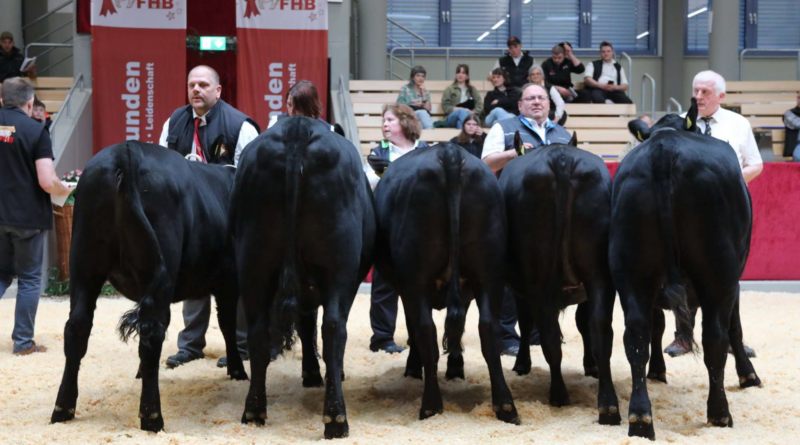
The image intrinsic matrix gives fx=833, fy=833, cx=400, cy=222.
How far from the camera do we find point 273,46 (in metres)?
12.9

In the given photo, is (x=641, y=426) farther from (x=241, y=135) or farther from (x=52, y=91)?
(x=52, y=91)

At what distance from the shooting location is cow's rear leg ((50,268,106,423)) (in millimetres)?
3955

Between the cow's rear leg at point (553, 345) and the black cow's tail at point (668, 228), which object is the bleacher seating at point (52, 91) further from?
the black cow's tail at point (668, 228)

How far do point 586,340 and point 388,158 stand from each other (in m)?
1.78

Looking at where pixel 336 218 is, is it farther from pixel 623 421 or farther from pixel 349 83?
pixel 349 83

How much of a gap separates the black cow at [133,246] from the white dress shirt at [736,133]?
11.9 ft

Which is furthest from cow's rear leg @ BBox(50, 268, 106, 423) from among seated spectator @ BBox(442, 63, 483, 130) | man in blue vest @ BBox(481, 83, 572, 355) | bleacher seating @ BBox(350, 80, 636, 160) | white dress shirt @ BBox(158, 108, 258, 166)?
seated spectator @ BBox(442, 63, 483, 130)

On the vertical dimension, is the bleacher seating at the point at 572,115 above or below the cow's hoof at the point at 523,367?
above

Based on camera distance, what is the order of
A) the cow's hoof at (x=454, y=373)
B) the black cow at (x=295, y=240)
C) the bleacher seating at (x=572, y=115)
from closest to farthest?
the black cow at (x=295, y=240) → the cow's hoof at (x=454, y=373) → the bleacher seating at (x=572, y=115)

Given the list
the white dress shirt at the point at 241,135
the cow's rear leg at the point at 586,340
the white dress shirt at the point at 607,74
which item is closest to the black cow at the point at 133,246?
the white dress shirt at the point at 241,135

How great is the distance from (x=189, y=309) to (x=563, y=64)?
33.3 ft

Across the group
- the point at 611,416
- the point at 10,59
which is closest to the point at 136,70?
the point at 10,59

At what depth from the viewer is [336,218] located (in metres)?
3.97

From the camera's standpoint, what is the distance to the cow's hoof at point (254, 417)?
405 centimetres
